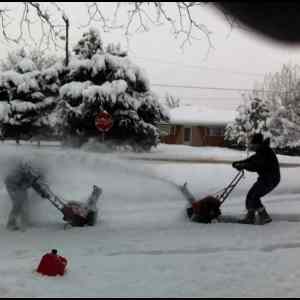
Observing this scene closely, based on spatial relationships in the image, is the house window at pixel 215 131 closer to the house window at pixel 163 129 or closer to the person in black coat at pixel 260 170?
the house window at pixel 163 129

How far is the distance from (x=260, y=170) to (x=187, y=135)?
152 feet

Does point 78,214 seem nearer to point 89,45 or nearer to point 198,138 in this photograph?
point 89,45

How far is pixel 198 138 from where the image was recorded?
54.3 m

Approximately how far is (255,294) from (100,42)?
90.5 feet

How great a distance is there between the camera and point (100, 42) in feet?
101

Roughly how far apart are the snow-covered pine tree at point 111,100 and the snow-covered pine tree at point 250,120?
601 inches

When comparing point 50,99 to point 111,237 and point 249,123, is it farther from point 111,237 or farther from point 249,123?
point 111,237

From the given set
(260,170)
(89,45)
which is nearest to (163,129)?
(89,45)

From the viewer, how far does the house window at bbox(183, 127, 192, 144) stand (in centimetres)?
5462

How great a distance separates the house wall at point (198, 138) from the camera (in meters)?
54.0

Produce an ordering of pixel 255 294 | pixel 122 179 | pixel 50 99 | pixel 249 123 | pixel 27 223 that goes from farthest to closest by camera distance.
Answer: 1. pixel 249 123
2. pixel 50 99
3. pixel 122 179
4. pixel 27 223
5. pixel 255 294

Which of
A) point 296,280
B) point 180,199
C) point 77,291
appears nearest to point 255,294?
point 296,280

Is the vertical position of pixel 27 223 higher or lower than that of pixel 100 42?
lower

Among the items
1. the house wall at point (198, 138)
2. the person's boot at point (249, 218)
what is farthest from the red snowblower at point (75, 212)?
the house wall at point (198, 138)
